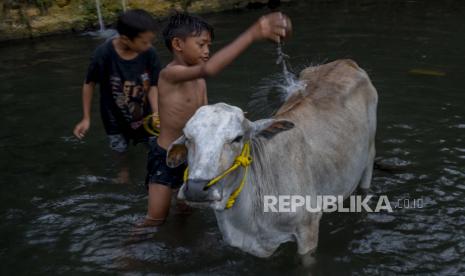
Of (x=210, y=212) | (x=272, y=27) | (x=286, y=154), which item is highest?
(x=272, y=27)

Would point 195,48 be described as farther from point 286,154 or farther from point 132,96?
point 132,96

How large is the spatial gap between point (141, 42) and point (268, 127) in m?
1.93

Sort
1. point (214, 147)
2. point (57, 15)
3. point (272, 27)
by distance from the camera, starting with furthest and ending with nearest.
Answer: point (57, 15), point (272, 27), point (214, 147)

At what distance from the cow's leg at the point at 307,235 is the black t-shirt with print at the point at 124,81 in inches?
86.6

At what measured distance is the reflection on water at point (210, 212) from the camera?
16.9 feet

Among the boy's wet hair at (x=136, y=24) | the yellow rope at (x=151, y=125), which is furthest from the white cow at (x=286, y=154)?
the boy's wet hair at (x=136, y=24)

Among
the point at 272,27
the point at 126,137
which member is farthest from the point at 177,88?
the point at 126,137

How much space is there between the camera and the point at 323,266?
495 cm

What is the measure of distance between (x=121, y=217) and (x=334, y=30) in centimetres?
775

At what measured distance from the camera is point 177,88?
4.52 meters

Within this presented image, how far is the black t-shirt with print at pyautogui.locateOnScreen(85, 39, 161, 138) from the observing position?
566 centimetres

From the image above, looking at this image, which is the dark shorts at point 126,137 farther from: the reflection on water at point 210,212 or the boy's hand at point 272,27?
the boy's hand at point 272,27

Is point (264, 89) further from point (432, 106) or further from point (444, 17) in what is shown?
point (444, 17)

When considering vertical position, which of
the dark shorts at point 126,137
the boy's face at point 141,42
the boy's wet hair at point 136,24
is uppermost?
the boy's wet hair at point 136,24
